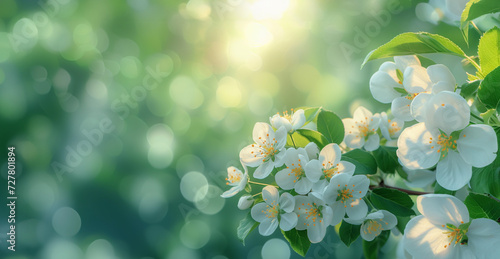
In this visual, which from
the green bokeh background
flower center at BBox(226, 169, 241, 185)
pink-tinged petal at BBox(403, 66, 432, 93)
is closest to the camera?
pink-tinged petal at BBox(403, 66, 432, 93)

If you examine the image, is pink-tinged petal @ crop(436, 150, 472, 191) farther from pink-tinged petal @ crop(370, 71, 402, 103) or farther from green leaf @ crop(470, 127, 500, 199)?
pink-tinged petal @ crop(370, 71, 402, 103)

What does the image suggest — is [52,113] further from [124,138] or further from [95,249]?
[95,249]

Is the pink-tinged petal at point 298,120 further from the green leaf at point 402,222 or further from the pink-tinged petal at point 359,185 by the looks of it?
the green leaf at point 402,222

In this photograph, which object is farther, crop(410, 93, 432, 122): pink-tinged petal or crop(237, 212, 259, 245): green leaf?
crop(237, 212, 259, 245): green leaf

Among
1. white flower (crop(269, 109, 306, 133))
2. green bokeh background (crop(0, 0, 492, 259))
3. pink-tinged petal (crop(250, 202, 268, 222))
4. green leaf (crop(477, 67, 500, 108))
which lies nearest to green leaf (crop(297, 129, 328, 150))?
white flower (crop(269, 109, 306, 133))

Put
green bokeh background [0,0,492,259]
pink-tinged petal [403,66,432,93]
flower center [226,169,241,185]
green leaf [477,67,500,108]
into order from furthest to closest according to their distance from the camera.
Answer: green bokeh background [0,0,492,259] < flower center [226,169,241,185] < pink-tinged petal [403,66,432,93] < green leaf [477,67,500,108]

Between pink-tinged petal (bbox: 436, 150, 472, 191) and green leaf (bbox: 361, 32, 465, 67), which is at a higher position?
green leaf (bbox: 361, 32, 465, 67)

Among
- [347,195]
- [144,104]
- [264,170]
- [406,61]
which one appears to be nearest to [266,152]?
[264,170]
